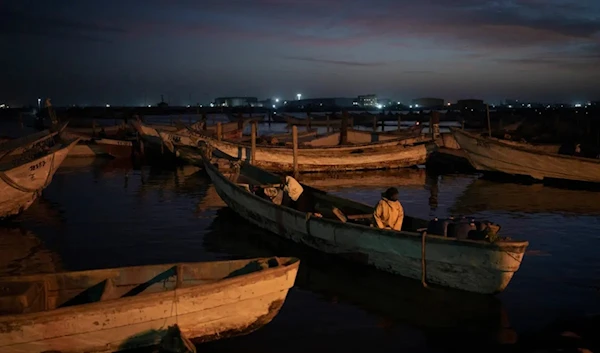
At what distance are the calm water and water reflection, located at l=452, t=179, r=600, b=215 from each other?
0.06m

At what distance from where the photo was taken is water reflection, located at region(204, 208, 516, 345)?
296 inches

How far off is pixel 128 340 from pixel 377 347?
132 inches

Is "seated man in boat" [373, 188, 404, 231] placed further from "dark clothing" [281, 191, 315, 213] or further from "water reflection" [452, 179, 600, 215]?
"water reflection" [452, 179, 600, 215]

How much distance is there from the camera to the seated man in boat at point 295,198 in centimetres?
1262

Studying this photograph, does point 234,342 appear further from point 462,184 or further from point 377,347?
point 462,184

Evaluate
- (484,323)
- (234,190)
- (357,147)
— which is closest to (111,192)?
(234,190)

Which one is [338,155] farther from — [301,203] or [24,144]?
[24,144]

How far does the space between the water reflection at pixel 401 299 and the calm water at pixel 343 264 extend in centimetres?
2

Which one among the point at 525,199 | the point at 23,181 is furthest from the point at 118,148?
the point at 525,199

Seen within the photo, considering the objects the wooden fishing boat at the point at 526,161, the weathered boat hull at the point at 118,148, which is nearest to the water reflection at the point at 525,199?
the wooden fishing boat at the point at 526,161

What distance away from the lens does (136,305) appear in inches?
234

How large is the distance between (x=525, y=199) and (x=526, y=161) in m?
4.20

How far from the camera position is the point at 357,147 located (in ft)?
83.9

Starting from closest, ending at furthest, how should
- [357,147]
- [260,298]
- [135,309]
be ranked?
[135,309] → [260,298] → [357,147]
